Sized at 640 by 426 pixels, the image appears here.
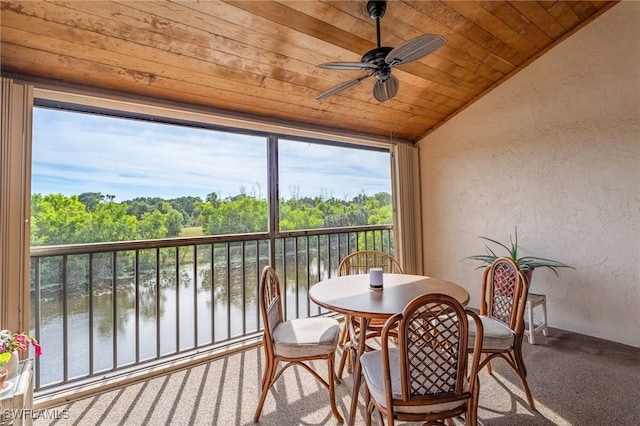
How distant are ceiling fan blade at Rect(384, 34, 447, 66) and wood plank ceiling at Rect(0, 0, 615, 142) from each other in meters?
0.71

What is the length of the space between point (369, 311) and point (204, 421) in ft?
4.11

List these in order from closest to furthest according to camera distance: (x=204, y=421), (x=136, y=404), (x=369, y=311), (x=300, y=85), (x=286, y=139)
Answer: (x=369, y=311)
(x=204, y=421)
(x=136, y=404)
(x=300, y=85)
(x=286, y=139)

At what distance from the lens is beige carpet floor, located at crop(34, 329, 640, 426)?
6.36 feet

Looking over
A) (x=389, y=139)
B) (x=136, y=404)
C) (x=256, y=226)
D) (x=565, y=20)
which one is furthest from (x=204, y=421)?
(x=565, y=20)

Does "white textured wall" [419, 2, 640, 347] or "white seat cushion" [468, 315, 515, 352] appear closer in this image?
"white seat cushion" [468, 315, 515, 352]

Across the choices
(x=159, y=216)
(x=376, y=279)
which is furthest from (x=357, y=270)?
(x=159, y=216)

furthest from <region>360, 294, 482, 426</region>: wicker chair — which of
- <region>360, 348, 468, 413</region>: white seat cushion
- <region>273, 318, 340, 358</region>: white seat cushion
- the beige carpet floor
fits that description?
the beige carpet floor

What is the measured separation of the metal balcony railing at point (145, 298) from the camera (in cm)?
226

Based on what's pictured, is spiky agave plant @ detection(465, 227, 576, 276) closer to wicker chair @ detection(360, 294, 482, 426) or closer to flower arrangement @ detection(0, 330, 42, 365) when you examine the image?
wicker chair @ detection(360, 294, 482, 426)

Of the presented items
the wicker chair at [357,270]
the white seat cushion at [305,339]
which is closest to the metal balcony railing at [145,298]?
the wicker chair at [357,270]

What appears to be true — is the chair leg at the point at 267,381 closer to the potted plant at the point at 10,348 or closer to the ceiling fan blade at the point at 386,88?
the potted plant at the point at 10,348

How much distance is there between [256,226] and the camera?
3199mm

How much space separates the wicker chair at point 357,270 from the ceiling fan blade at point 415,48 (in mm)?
1738

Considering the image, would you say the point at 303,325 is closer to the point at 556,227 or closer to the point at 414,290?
the point at 414,290
